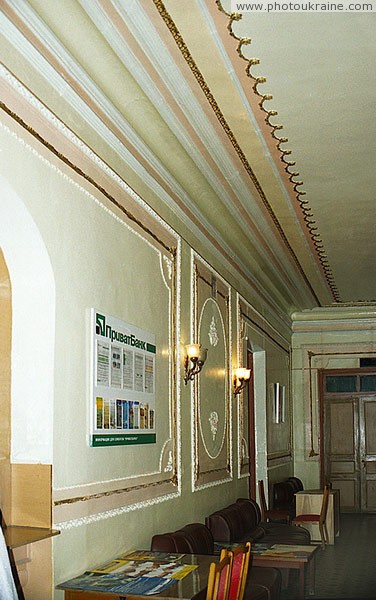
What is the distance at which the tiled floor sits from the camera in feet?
26.2

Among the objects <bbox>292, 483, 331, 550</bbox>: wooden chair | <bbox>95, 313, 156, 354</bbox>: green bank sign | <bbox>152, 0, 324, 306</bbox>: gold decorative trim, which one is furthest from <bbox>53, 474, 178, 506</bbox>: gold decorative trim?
<bbox>292, 483, 331, 550</bbox>: wooden chair

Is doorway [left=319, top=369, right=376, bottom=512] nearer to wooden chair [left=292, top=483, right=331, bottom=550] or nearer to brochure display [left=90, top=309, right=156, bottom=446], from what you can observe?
wooden chair [left=292, top=483, right=331, bottom=550]

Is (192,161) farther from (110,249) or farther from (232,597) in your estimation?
(232,597)

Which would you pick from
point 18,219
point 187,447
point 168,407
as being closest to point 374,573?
point 187,447

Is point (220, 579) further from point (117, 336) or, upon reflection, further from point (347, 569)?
point (347, 569)

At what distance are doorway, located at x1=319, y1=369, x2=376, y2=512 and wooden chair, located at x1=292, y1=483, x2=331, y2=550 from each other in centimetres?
371

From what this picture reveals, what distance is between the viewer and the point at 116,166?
220 inches

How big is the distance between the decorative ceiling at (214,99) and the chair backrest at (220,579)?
9.08ft

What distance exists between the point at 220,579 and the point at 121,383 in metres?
1.62

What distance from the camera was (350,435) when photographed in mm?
14938

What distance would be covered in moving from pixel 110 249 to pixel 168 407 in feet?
6.06

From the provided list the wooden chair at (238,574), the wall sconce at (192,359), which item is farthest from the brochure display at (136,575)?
the wall sconce at (192,359)

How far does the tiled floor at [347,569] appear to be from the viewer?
314 inches

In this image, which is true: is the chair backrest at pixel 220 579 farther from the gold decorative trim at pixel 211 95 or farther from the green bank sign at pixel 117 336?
the gold decorative trim at pixel 211 95
